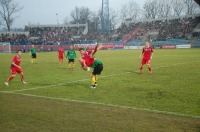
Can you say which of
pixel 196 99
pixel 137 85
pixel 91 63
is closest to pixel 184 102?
pixel 196 99

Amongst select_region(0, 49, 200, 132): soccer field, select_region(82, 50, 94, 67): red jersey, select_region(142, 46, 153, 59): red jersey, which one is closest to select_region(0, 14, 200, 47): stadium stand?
select_region(142, 46, 153, 59): red jersey

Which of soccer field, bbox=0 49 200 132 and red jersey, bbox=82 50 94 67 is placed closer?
soccer field, bbox=0 49 200 132

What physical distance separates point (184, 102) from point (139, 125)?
10.2 feet

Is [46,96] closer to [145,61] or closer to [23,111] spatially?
[23,111]

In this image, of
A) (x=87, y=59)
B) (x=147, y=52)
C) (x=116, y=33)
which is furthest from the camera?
(x=116, y=33)

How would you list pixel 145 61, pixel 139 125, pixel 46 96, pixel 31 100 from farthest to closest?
pixel 145 61 → pixel 46 96 → pixel 31 100 → pixel 139 125

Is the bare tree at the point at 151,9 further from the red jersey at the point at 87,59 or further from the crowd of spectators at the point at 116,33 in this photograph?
the red jersey at the point at 87,59

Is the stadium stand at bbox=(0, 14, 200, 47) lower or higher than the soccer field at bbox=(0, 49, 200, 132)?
higher

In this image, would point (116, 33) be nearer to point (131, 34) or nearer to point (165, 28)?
point (131, 34)

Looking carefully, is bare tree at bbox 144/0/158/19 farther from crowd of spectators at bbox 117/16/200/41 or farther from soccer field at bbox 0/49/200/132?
soccer field at bbox 0/49/200/132

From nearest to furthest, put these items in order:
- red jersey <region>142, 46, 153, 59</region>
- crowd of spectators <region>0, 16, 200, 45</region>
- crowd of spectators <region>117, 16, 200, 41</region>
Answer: red jersey <region>142, 46, 153, 59</region>, crowd of spectators <region>117, 16, 200, 41</region>, crowd of spectators <region>0, 16, 200, 45</region>

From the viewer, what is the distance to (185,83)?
43.0 ft

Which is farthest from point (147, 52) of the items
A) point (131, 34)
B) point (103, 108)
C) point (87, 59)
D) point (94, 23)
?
point (94, 23)

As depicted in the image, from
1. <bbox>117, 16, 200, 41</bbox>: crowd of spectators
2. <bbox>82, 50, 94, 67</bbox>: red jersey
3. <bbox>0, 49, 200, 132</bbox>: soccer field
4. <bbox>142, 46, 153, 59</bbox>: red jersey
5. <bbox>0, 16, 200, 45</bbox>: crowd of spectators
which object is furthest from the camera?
<bbox>0, 16, 200, 45</bbox>: crowd of spectators
